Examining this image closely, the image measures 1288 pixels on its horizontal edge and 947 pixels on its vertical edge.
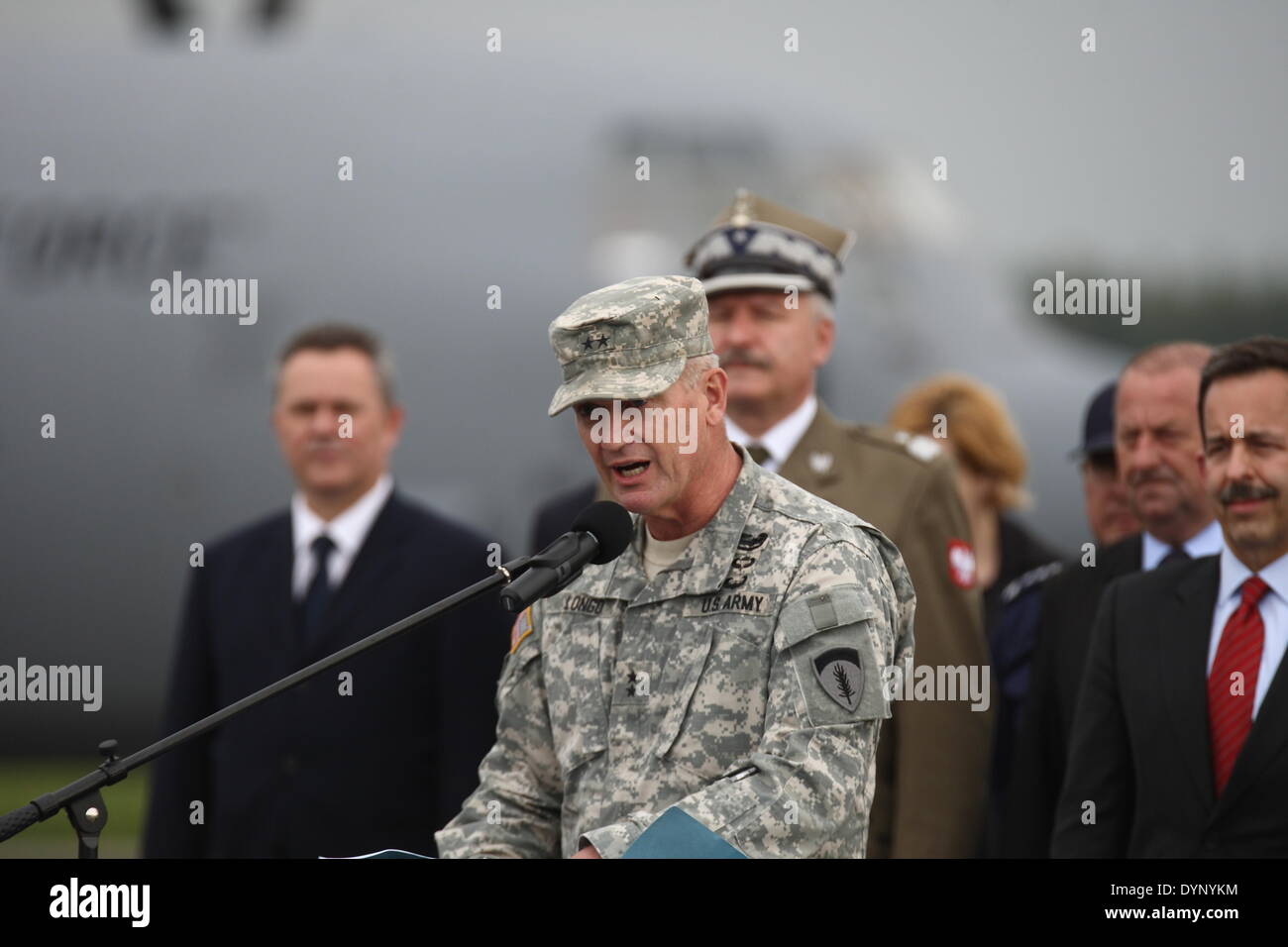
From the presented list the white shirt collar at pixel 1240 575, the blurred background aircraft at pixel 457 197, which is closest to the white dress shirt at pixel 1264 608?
the white shirt collar at pixel 1240 575

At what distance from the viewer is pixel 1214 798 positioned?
298cm

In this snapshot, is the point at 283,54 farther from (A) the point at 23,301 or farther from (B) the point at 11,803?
(B) the point at 11,803

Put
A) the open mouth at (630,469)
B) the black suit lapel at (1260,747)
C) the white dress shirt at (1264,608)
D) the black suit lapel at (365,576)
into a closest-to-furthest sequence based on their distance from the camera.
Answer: the open mouth at (630,469) → the black suit lapel at (1260,747) → the white dress shirt at (1264,608) → the black suit lapel at (365,576)

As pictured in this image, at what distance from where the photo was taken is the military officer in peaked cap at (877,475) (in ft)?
11.7

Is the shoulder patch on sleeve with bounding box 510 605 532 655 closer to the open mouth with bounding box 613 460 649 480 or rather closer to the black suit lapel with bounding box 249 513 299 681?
the open mouth with bounding box 613 460 649 480

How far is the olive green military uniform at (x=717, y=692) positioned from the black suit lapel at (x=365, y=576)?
4.52 ft

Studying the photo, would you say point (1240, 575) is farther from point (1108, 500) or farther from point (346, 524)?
point (346, 524)

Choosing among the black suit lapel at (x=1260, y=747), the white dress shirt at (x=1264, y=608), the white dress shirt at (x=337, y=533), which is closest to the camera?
the black suit lapel at (x=1260, y=747)

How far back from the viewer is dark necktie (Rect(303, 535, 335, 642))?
400 cm

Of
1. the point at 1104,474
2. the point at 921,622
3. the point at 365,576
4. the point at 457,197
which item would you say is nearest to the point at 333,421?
the point at 365,576

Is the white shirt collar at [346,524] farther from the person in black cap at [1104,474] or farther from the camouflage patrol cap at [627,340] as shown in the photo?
the person in black cap at [1104,474]

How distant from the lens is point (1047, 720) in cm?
376

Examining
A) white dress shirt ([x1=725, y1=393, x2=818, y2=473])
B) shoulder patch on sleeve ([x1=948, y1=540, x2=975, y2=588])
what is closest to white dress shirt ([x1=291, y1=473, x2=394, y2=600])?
white dress shirt ([x1=725, y1=393, x2=818, y2=473])
